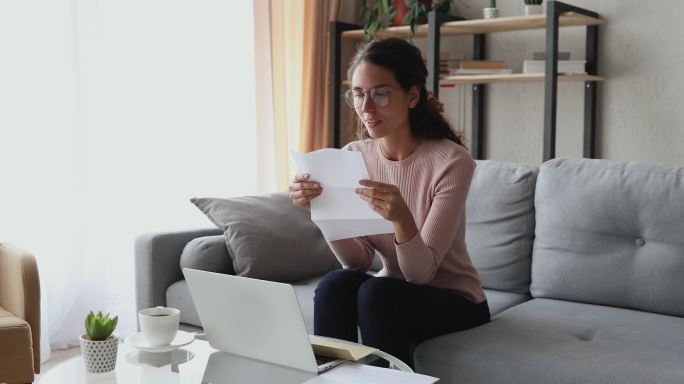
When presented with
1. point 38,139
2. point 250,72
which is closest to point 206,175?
point 250,72

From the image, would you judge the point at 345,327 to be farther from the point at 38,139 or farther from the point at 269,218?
the point at 38,139

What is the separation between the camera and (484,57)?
147 inches

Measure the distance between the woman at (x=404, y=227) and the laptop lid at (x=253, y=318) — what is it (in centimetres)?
34

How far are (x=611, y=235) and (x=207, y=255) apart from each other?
45.0 inches

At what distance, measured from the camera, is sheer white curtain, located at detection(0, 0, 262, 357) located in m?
2.89

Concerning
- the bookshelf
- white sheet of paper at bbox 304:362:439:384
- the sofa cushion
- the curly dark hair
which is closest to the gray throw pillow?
the sofa cushion

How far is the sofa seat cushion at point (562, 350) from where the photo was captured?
5.55ft

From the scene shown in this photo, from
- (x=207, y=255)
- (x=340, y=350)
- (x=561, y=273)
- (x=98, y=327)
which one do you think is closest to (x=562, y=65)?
(x=561, y=273)

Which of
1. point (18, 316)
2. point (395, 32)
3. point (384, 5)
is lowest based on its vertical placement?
point (18, 316)

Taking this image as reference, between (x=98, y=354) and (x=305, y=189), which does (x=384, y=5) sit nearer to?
(x=305, y=189)

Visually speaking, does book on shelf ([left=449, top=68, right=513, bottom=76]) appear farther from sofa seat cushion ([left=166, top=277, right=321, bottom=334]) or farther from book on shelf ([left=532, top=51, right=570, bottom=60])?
sofa seat cushion ([left=166, top=277, right=321, bottom=334])

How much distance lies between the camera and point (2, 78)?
2822 millimetres

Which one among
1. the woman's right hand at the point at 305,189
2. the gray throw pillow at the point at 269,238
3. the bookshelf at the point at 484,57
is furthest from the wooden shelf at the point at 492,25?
the woman's right hand at the point at 305,189

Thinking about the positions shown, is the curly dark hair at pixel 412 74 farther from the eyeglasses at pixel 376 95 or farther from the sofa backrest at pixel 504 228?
the sofa backrest at pixel 504 228
